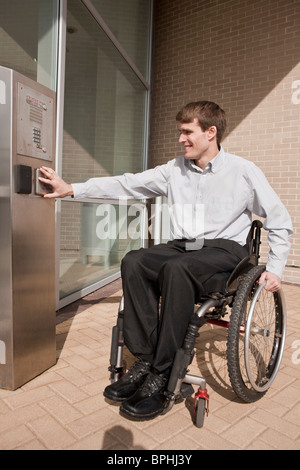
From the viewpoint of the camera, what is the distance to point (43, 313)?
2.00 m

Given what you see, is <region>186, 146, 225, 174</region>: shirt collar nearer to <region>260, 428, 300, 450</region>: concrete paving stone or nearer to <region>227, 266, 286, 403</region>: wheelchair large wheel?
<region>227, 266, 286, 403</region>: wheelchair large wheel

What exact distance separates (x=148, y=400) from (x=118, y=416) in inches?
7.2

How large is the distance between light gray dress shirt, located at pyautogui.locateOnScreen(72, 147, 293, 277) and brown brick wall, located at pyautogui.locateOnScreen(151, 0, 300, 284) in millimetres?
3171

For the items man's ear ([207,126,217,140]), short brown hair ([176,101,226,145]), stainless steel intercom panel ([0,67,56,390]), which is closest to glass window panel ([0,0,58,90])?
stainless steel intercom panel ([0,67,56,390])

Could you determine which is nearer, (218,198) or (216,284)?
(216,284)

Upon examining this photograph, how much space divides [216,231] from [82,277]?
2161 millimetres

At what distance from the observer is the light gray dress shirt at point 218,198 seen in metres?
1.93

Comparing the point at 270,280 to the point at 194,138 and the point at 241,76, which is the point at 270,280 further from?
the point at 241,76

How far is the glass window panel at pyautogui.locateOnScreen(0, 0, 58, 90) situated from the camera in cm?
266

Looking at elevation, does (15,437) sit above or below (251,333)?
below

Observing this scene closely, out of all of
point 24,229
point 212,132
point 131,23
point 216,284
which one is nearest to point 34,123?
point 24,229

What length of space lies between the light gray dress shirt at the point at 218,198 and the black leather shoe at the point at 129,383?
0.74 m

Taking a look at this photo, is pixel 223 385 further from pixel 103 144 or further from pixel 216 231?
pixel 103 144

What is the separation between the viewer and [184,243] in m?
2.06
